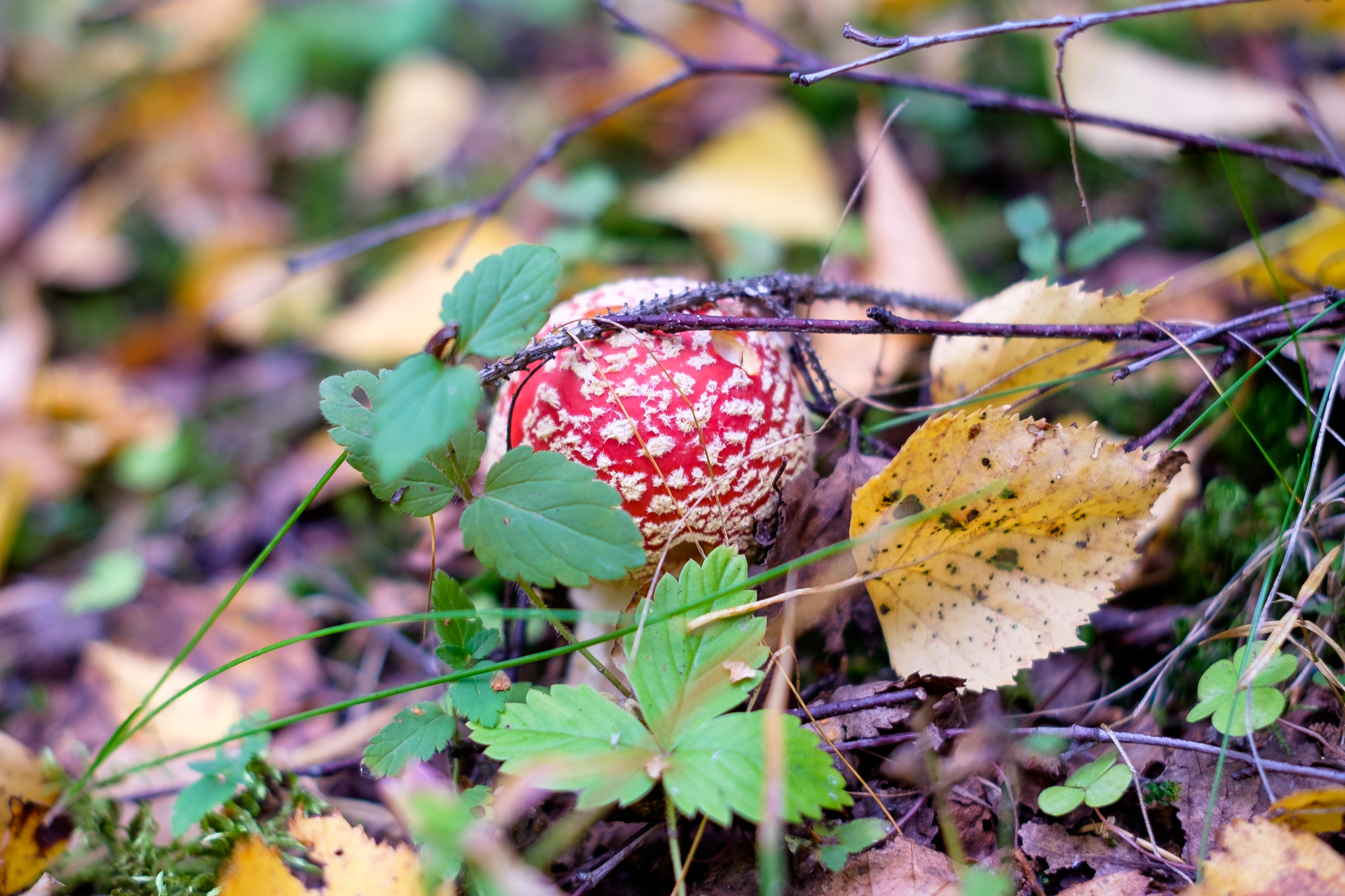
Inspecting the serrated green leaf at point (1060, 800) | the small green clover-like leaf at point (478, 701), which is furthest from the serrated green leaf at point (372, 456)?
the serrated green leaf at point (1060, 800)

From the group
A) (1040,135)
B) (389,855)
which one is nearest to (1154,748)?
(389,855)

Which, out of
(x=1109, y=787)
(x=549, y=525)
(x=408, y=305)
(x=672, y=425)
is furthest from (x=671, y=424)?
(x=408, y=305)

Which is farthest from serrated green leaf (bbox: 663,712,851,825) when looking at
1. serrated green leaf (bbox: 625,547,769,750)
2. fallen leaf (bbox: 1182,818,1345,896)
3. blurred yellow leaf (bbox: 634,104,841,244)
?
blurred yellow leaf (bbox: 634,104,841,244)

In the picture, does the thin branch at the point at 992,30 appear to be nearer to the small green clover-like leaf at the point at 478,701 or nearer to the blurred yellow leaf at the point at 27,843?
the small green clover-like leaf at the point at 478,701

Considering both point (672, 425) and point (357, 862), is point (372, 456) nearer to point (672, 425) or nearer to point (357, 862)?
point (672, 425)

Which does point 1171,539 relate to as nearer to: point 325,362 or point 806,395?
point 806,395

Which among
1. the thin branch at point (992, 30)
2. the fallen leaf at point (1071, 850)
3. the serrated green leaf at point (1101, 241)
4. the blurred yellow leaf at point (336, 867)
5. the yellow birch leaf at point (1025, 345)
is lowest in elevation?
the blurred yellow leaf at point (336, 867)
